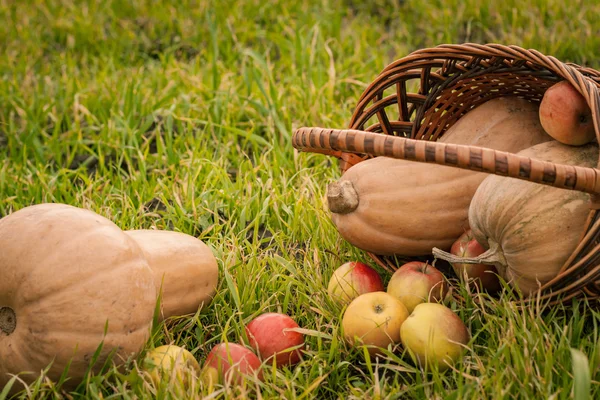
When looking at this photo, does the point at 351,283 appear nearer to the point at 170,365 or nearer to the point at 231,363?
the point at 231,363

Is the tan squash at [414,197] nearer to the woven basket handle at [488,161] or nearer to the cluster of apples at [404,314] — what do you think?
the cluster of apples at [404,314]

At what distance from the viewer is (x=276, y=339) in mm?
2021

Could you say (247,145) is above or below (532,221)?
below

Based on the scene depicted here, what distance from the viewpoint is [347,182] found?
2357 millimetres

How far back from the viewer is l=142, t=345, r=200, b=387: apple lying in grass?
182cm

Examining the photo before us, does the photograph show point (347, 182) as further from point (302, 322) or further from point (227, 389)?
point (227, 389)

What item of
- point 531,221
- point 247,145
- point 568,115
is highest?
point 568,115

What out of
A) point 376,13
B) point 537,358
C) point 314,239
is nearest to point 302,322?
point 314,239

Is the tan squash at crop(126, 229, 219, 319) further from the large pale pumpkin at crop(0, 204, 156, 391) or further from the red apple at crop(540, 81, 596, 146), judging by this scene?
the red apple at crop(540, 81, 596, 146)

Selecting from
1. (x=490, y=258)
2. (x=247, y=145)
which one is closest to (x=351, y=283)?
(x=490, y=258)

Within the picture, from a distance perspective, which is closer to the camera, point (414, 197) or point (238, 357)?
point (238, 357)

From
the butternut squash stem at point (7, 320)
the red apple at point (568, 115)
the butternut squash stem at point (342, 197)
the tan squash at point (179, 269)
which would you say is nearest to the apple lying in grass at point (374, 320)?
the butternut squash stem at point (342, 197)

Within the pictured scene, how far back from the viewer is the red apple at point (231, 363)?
1.85 meters

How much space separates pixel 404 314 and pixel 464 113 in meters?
0.95
